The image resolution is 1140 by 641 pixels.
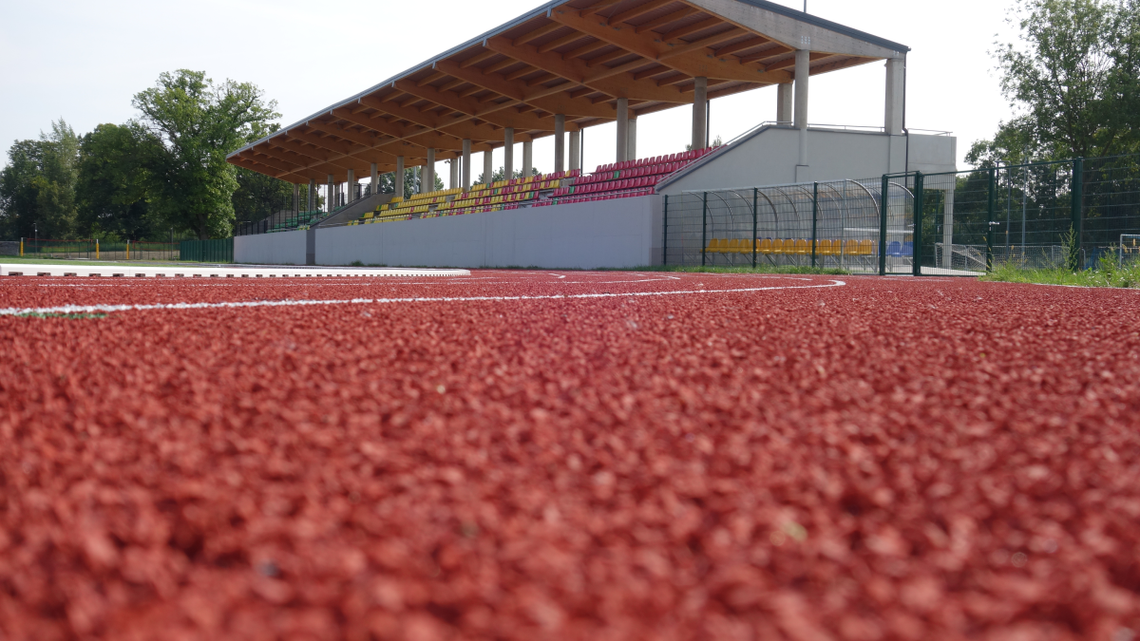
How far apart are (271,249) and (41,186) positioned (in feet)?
150

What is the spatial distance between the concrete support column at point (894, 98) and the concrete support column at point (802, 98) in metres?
2.56

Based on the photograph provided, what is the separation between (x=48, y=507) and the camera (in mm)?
1130

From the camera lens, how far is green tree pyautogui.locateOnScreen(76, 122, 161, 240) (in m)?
50.7

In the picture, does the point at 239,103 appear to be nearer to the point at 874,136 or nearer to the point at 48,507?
the point at 874,136

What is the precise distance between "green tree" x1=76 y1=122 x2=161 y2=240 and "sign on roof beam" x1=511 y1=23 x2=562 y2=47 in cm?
3686

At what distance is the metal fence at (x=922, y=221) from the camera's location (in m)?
11.8

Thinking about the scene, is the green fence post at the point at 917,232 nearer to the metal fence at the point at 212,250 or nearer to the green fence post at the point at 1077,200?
the green fence post at the point at 1077,200

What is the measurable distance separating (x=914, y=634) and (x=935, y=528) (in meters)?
0.32

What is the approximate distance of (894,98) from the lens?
2177 cm

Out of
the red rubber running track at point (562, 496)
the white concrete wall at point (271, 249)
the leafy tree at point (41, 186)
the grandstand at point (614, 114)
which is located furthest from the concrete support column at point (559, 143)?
the leafy tree at point (41, 186)

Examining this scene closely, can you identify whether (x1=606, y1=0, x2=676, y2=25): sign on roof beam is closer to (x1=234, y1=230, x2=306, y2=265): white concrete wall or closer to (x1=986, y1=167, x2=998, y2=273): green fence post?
(x1=986, y1=167, x2=998, y2=273): green fence post

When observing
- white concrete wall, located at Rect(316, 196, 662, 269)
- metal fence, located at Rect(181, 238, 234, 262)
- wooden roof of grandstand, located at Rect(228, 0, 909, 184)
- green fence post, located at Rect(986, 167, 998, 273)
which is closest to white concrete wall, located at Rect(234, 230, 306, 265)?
metal fence, located at Rect(181, 238, 234, 262)

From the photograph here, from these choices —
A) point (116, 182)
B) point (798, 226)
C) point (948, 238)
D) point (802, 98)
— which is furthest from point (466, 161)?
point (116, 182)

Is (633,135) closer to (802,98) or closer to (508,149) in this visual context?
(508,149)
